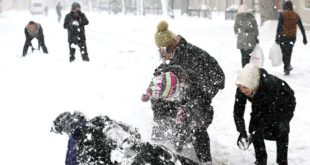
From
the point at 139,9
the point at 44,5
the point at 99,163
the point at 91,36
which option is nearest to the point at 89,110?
the point at 99,163

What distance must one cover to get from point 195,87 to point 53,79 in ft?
21.4

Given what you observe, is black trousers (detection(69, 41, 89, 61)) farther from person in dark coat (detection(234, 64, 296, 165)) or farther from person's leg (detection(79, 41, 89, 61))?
person in dark coat (detection(234, 64, 296, 165))

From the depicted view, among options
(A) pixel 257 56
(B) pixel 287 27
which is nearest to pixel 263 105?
(A) pixel 257 56

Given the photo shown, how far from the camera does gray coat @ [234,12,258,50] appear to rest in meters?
11.1

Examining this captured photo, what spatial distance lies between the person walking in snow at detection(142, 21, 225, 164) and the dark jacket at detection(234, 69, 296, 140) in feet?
1.32

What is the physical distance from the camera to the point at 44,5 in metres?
51.2

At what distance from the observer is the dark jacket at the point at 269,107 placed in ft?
15.6

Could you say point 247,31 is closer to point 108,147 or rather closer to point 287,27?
point 287,27

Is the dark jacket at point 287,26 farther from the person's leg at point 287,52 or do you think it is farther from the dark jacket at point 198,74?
the dark jacket at point 198,74

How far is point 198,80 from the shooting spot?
516cm

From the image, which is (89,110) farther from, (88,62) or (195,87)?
(88,62)

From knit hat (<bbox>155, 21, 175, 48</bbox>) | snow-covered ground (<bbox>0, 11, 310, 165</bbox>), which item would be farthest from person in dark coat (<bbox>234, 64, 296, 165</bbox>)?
snow-covered ground (<bbox>0, 11, 310, 165</bbox>)

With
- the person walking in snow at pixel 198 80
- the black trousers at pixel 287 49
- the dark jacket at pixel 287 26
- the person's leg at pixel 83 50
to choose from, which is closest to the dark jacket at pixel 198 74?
the person walking in snow at pixel 198 80

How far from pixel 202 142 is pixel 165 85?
40.4 inches
